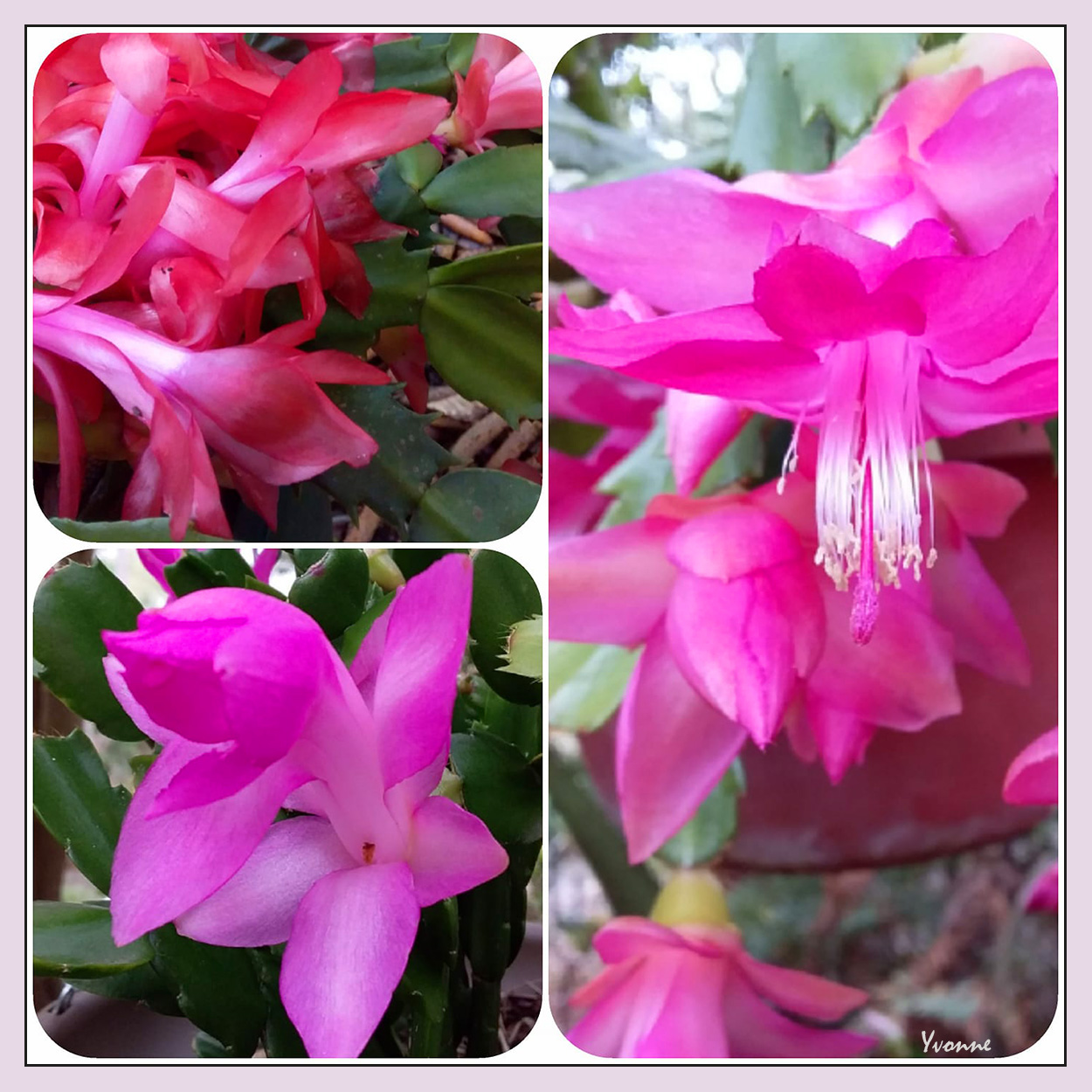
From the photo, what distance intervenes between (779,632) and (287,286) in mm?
344

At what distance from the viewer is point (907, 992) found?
0.70 m

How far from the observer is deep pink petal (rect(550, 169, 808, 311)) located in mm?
658

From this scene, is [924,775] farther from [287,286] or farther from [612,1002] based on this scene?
[287,286]

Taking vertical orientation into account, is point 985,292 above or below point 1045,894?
above

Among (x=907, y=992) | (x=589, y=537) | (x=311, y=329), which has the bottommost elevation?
(x=907, y=992)

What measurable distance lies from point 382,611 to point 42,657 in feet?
0.67

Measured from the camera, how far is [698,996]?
702 mm

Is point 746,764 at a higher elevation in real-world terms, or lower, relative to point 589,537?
lower

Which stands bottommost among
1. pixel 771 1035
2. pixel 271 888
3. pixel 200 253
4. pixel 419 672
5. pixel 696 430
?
pixel 771 1035

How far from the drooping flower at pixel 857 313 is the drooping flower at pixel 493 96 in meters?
0.06

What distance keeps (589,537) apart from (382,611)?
0.43ft

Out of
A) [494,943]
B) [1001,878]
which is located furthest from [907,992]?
[494,943]

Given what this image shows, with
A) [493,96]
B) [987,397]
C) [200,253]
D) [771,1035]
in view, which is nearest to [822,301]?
[987,397]

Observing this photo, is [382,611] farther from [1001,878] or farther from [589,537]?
[1001,878]
